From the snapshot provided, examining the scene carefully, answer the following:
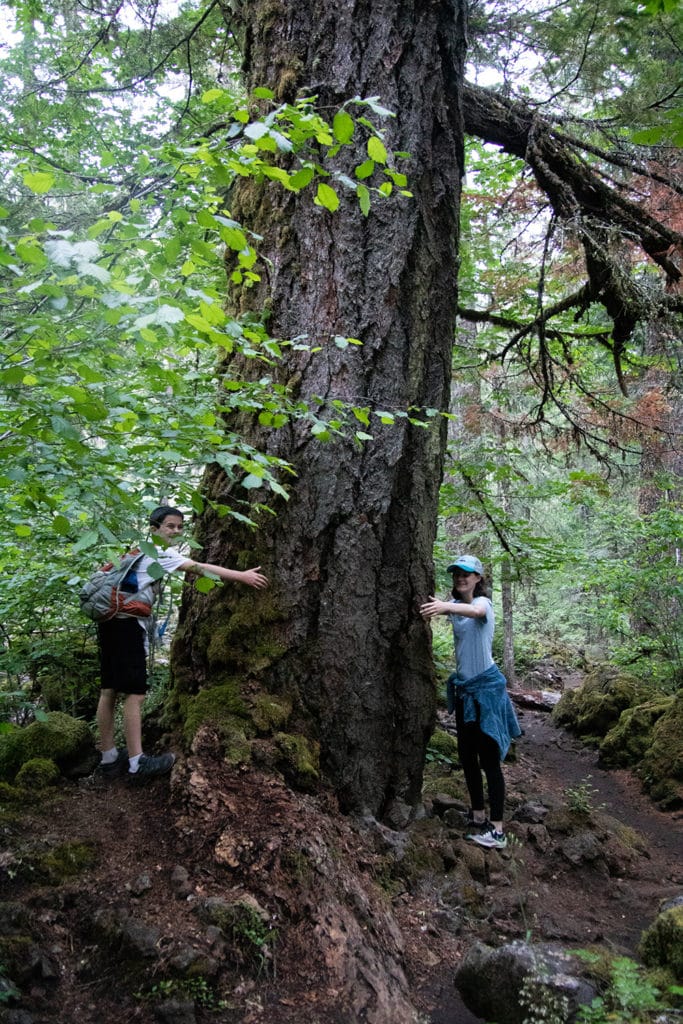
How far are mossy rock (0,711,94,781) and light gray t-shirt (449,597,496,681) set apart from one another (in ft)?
8.34

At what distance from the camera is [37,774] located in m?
3.40

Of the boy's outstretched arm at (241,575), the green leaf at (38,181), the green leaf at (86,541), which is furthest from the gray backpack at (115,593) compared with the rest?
the green leaf at (38,181)

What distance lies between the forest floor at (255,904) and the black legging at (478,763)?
357 mm

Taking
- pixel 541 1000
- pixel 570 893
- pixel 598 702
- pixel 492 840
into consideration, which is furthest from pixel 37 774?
pixel 598 702

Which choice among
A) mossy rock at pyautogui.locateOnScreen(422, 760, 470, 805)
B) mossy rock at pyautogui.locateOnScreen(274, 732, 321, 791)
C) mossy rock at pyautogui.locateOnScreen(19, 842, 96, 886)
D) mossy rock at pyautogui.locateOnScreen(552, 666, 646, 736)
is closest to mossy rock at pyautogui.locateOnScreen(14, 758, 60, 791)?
mossy rock at pyautogui.locateOnScreen(19, 842, 96, 886)

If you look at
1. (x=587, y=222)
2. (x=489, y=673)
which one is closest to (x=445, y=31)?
(x=587, y=222)

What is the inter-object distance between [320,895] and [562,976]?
105cm

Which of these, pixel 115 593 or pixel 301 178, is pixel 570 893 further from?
pixel 301 178

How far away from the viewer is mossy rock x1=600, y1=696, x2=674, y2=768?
23.2 ft

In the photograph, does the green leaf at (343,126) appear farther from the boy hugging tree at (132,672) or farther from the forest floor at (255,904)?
the forest floor at (255,904)

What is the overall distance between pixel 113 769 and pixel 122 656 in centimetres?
64

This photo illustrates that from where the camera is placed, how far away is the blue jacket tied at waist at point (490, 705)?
432cm

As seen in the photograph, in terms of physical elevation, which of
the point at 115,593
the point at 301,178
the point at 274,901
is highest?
the point at 301,178

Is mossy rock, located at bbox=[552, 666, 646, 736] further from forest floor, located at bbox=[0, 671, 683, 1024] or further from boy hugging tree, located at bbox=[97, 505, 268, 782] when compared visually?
boy hugging tree, located at bbox=[97, 505, 268, 782]
